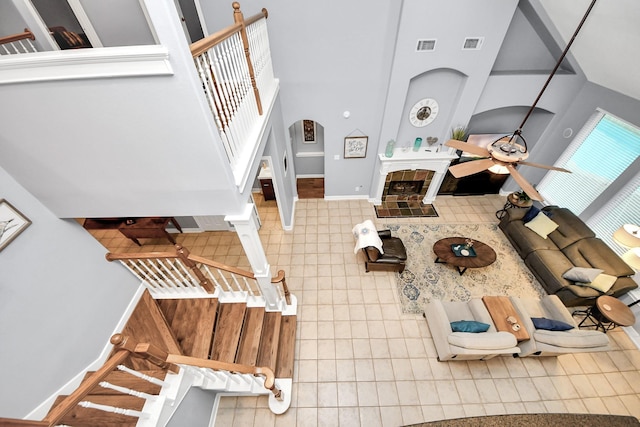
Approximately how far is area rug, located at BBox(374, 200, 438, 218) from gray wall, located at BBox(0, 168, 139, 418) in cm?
543

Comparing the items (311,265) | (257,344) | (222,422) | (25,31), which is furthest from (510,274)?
(25,31)

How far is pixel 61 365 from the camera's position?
2.60 metres

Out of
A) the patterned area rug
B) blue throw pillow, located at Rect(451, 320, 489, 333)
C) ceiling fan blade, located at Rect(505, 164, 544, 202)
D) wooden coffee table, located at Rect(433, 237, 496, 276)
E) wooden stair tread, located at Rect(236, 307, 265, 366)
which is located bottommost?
the patterned area rug

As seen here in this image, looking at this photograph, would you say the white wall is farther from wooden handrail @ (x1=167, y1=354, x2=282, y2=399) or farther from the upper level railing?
wooden handrail @ (x1=167, y1=354, x2=282, y2=399)

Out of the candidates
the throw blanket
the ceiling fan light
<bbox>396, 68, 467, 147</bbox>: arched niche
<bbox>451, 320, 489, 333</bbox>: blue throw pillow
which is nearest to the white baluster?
the throw blanket

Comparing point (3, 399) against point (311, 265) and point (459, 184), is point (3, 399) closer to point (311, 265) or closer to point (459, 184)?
point (311, 265)

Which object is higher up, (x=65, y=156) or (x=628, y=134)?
(x=65, y=156)

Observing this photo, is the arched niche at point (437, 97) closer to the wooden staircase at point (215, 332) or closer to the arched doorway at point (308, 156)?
the arched doorway at point (308, 156)

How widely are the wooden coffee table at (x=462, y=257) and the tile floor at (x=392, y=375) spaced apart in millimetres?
1120

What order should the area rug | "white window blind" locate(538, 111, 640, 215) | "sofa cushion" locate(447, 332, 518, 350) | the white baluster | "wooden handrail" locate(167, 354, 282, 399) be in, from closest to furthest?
the white baluster < "wooden handrail" locate(167, 354, 282, 399) < "sofa cushion" locate(447, 332, 518, 350) < "white window blind" locate(538, 111, 640, 215) < the area rug

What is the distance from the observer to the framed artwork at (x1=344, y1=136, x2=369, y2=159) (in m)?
5.54

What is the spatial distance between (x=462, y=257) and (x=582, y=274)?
1770 millimetres

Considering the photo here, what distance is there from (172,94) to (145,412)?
2696 mm

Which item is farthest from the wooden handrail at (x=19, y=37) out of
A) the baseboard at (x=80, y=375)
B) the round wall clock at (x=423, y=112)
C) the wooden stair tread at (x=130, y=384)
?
the round wall clock at (x=423, y=112)
